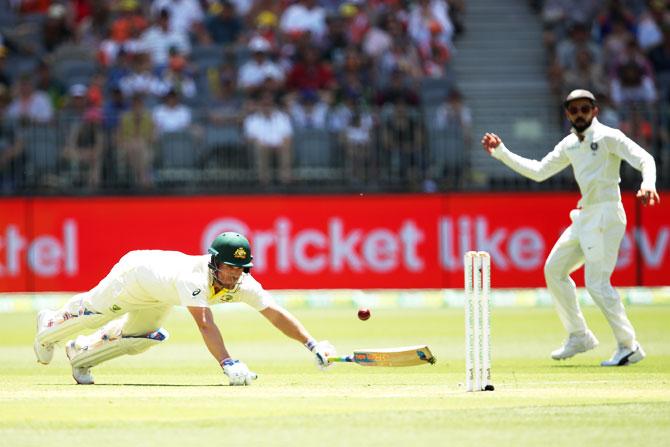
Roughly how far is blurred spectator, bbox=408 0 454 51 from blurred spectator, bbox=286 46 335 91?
1.66m

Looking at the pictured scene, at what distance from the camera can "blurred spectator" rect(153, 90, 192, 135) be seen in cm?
1961

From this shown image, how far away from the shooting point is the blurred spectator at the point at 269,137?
19.5m

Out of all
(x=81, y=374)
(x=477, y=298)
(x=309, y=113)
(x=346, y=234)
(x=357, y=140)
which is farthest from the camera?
(x=309, y=113)

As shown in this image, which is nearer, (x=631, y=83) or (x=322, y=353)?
(x=322, y=353)

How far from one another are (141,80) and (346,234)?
376 cm

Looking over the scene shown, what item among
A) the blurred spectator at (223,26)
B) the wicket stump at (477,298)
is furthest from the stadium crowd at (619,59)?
Answer: the wicket stump at (477,298)

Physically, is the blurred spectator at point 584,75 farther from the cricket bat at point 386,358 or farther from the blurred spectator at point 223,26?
the cricket bat at point 386,358

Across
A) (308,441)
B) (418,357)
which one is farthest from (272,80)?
(308,441)

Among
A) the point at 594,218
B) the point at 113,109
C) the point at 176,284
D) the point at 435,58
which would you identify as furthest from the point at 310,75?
the point at 176,284

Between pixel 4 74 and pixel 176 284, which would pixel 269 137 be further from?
pixel 176 284

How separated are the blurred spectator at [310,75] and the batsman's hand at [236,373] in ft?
36.1

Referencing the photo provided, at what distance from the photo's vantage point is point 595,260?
11406 millimetres

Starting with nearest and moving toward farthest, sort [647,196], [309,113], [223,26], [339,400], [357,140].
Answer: [339,400] < [647,196] < [357,140] < [309,113] < [223,26]

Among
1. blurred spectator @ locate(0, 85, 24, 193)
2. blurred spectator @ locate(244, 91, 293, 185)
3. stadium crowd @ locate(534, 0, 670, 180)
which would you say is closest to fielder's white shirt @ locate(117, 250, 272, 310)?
blurred spectator @ locate(244, 91, 293, 185)
